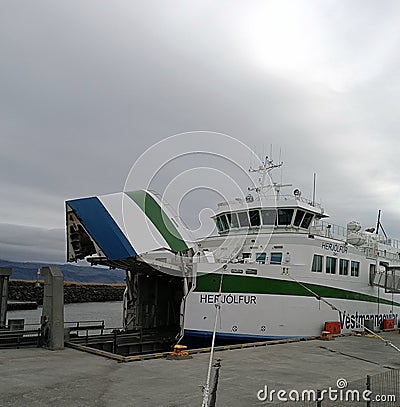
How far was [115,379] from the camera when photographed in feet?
30.3

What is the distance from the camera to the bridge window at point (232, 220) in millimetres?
19531

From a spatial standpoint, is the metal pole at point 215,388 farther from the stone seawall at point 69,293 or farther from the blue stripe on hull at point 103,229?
the stone seawall at point 69,293

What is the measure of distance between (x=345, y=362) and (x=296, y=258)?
17.7 ft

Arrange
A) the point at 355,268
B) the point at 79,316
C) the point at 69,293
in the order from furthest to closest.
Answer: the point at 69,293, the point at 79,316, the point at 355,268

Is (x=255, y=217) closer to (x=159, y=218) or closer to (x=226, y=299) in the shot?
(x=226, y=299)

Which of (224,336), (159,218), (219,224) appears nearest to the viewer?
(159,218)

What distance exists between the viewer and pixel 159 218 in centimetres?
1439

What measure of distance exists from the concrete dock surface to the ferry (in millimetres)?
1897

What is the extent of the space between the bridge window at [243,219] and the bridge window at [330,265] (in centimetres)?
343

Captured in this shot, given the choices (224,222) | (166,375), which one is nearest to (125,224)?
(166,375)

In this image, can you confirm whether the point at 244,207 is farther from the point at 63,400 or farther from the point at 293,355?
the point at 63,400

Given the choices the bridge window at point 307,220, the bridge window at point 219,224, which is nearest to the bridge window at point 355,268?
the bridge window at point 307,220

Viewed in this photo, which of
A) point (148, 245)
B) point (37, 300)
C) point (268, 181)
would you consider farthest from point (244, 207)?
point (37, 300)

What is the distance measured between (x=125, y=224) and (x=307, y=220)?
28.8 feet
